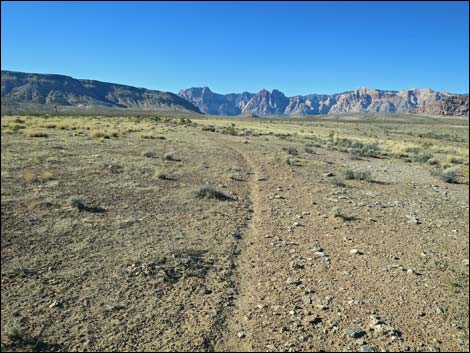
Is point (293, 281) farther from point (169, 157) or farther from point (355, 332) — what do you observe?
point (169, 157)

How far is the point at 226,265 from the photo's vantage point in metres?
6.72

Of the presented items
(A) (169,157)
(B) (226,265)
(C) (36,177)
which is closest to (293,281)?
(B) (226,265)

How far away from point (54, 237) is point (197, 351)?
483cm

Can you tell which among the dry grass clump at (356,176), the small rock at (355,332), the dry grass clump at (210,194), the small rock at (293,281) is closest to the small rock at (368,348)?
the small rock at (355,332)

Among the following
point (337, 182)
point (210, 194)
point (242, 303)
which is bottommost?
point (242, 303)

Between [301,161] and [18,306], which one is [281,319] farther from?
[301,161]

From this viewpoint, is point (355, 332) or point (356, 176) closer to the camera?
point (355, 332)

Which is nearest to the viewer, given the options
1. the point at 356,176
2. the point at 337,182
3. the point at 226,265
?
the point at 226,265

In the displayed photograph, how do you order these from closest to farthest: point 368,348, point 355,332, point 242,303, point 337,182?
point 368,348
point 355,332
point 242,303
point 337,182

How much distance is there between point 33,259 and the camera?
6.52m

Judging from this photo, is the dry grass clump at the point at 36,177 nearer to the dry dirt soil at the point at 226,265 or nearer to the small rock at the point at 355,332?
the dry dirt soil at the point at 226,265

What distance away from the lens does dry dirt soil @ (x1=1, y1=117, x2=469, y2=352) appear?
4770 mm

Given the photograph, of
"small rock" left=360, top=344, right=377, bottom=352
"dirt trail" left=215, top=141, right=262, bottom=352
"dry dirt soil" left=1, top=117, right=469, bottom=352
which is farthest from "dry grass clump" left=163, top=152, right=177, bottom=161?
"small rock" left=360, top=344, right=377, bottom=352

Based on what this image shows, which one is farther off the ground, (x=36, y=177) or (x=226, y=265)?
(x=36, y=177)
